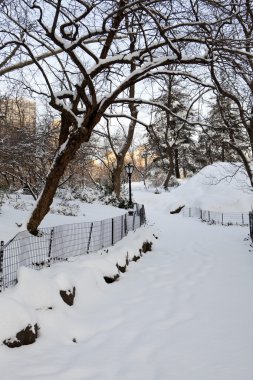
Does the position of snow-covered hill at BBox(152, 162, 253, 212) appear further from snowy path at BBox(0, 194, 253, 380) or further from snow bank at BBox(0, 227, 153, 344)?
snow bank at BBox(0, 227, 153, 344)

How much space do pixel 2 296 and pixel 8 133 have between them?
8251mm

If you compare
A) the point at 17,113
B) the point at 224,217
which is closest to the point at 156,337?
the point at 17,113

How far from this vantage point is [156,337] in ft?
15.8

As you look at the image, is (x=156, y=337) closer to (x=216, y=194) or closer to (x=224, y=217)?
(x=224, y=217)

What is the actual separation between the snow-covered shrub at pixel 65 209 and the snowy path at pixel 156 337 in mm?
8705

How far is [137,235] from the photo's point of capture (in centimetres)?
Result: 1297

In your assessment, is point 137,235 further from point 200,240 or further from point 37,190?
point 37,190

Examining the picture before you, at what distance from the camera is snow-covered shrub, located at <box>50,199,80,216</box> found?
16906 mm

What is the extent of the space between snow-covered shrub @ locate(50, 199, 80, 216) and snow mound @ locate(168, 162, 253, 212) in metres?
11.7

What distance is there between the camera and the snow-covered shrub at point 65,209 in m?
16.9

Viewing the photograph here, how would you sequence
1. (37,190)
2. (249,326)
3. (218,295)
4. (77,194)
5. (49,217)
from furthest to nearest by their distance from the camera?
(77,194), (37,190), (49,217), (218,295), (249,326)

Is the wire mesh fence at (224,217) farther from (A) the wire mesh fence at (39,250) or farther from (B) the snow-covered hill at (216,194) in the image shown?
(A) the wire mesh fence at (39,250)

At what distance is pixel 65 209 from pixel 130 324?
12.3 m

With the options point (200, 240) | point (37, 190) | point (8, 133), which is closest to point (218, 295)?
point (8, 133)
